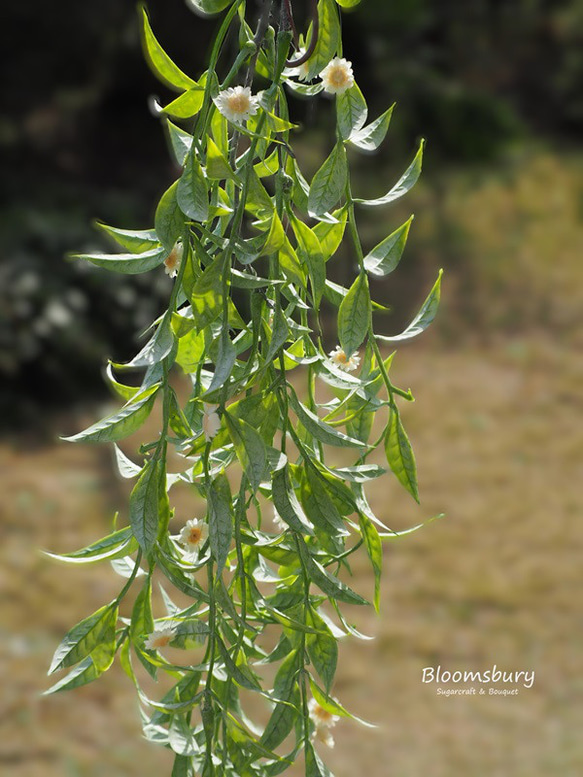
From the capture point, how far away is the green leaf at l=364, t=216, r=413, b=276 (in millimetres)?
643

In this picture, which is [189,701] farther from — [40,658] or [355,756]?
→ [40,658]

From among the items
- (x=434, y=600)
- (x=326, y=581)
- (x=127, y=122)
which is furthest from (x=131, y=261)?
(x=127, y=122)

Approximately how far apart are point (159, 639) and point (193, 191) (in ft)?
0.90

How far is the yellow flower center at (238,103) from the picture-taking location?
1.87ft

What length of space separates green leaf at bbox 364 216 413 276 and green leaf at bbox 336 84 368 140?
0.24 ft

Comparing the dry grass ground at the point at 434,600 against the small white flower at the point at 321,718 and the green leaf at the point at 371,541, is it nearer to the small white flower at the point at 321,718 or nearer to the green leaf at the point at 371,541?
the small white flower at the point at 321,718

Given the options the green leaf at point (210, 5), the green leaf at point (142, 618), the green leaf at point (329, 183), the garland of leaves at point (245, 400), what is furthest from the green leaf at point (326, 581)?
the green leaf at point (210, 5)

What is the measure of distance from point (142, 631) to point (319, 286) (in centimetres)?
25

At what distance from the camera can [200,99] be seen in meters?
0.59

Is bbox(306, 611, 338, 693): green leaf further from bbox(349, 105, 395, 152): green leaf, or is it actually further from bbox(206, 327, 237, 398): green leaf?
bbox(349, 105, 395, 152): green leaf

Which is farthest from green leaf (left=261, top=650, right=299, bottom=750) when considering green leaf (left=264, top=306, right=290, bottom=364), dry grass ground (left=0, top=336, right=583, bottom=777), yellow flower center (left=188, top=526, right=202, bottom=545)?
dry grass ground (left=0, top=336, right=583, bottom=777)

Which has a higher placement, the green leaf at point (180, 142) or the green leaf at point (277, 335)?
the green leaf at point (180, 142)

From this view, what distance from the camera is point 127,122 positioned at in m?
4.44

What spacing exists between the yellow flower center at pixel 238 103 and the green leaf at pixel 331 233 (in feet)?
0.32
